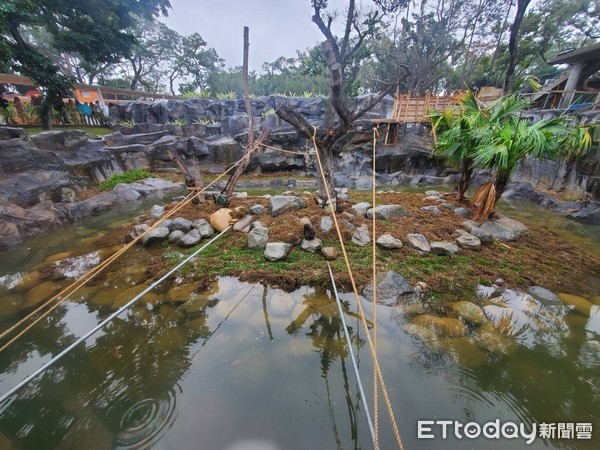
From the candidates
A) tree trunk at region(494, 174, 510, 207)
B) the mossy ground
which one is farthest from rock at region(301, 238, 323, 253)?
tree trunk at region(494, 174, 510, 207)

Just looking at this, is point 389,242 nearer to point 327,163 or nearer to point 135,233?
point 327,163

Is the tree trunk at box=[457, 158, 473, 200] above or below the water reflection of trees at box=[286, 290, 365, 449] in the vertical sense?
above

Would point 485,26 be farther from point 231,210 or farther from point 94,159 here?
point 94,159

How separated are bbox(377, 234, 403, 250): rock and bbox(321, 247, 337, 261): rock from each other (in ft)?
2.61

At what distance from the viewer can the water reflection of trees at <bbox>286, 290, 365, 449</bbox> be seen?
1.96 meters

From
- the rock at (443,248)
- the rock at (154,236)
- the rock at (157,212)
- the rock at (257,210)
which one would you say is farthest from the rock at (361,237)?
the rock at (157,212)

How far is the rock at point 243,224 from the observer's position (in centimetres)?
468

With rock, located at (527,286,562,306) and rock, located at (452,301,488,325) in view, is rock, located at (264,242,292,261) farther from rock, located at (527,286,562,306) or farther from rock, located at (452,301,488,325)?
rock, located at (527,286,562,306)

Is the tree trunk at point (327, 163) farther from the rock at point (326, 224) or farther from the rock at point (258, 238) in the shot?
the rock at point (258, 238)

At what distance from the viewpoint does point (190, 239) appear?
14.2 ft

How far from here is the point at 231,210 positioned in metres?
5.11

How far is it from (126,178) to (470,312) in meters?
10.8

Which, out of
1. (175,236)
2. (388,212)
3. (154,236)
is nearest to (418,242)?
(388,212)

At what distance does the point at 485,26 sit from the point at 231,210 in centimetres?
2317
